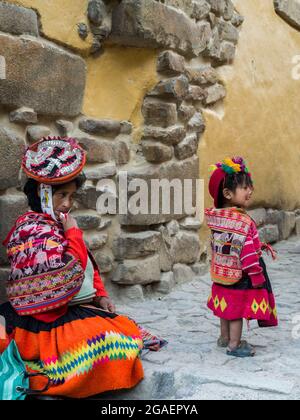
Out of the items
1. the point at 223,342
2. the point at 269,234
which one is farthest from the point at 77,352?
the point at 269,234

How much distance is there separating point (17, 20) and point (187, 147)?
5.41 feet

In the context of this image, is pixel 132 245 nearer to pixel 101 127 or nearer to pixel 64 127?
pixel 101 127

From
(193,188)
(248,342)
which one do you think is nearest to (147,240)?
(193,188)

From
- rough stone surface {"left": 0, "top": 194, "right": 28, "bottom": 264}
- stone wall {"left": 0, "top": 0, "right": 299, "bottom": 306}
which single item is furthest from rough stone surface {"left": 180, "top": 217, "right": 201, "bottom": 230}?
rough stone surface {"left": 0, "top": 194, "right": 28, "bottom": 264}

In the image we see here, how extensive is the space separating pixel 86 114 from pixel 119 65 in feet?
1.52

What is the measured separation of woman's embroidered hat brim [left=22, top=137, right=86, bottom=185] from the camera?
2.35 m

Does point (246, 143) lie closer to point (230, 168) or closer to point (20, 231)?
point (230, 168)

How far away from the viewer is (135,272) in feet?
12.1

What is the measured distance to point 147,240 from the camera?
373 cm

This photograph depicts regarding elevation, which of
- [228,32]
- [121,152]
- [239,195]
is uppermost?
[228,32]

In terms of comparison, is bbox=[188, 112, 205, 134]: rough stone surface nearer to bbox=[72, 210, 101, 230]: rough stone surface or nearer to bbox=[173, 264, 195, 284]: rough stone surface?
bbox=[173, 264, 195, 284]: rough stone surface

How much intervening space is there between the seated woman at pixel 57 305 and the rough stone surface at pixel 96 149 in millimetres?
931

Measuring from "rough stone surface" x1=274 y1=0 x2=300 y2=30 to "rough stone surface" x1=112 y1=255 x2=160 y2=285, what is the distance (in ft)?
10.4

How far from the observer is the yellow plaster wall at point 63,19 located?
3.01 m
